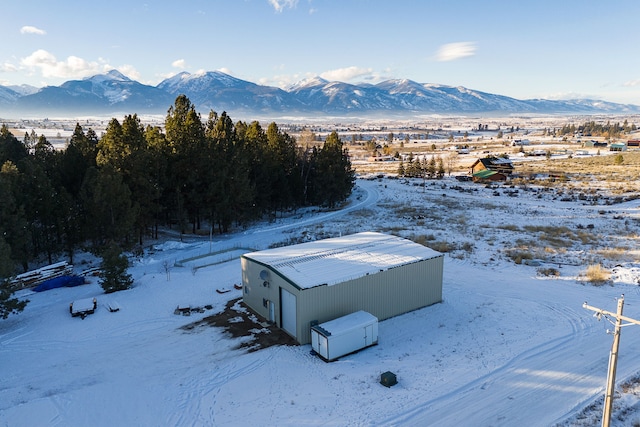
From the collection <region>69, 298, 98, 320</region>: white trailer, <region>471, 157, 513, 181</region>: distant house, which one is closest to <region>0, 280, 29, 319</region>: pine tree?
<region>69, 298, 98, 320</region>: white trailer

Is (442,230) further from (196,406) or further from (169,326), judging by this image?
(196,406)

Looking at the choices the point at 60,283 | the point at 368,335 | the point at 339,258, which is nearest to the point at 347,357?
the point at 368,335

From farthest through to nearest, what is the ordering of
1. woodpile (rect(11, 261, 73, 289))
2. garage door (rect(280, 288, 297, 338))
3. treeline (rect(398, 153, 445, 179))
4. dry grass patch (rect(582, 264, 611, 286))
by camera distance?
1. treeline (rect(398, 153, 445, 179))
2. woodpile (rect(11, 261, 73, 289))
3. dry grass patch (rect(582, 264, 611, 286))
4. garage door (rect(280, 288, 297, 338))

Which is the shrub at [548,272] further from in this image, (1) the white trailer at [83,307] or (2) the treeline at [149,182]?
(1) the white trailer at [83,307]

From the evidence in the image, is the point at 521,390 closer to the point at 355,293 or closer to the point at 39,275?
the point at 355,293

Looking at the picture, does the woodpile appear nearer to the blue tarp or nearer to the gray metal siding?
the blue tarp

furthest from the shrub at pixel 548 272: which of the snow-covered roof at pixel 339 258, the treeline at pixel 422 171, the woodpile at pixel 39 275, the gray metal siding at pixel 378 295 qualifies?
the treeline at pixel 422 171
